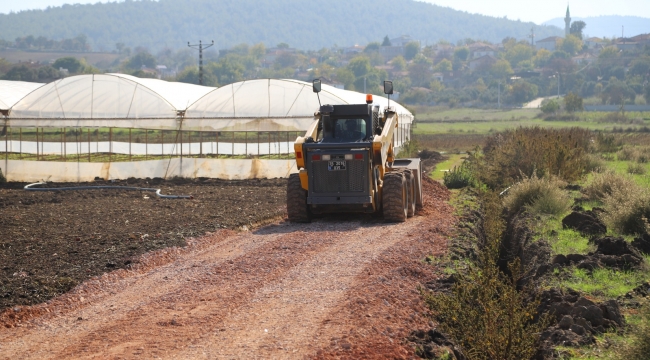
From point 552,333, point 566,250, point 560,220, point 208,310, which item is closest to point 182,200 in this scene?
point 560,220

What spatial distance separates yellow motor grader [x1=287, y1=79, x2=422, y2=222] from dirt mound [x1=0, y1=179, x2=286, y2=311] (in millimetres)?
1837

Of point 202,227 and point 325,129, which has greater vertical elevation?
point 325,129

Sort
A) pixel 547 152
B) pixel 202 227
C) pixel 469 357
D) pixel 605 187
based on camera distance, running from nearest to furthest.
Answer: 1. pixel 469 357
2. pixel 202 227
3. pixel 605 187
4. pixel 547 152

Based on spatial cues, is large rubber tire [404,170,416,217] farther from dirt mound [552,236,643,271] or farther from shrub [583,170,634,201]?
dirt mound [552,236,643,271]

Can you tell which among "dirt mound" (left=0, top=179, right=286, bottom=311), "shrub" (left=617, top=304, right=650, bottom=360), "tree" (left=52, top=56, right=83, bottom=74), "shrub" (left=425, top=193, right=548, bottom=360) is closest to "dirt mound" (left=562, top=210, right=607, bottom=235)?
"shrub" (left=425, top=193, right=548, bottom=360)

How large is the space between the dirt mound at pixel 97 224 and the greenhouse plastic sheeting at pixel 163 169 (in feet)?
9.13

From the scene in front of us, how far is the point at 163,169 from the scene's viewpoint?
1378 inches

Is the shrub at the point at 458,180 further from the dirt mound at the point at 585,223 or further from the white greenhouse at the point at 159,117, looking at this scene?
the dirt mound at the point at 585,223

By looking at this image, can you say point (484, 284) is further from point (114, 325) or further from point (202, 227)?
point (202, 227)

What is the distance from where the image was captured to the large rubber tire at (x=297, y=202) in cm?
1902

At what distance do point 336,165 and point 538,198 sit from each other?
5.68 m

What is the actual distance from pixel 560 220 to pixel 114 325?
12.3 m

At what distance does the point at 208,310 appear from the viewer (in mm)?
10953

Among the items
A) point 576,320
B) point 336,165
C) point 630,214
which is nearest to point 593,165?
point 630,214
